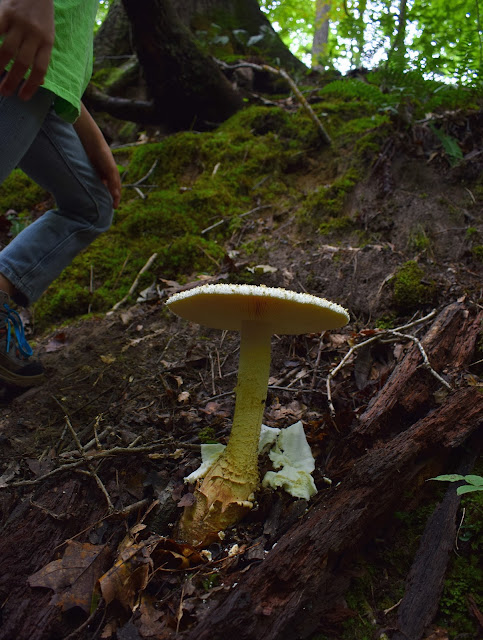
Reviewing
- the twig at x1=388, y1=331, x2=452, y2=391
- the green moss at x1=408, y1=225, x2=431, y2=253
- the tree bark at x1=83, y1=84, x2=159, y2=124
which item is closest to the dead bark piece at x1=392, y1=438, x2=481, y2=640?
the twig at x1=388, y1=331, x2=452, y2=391

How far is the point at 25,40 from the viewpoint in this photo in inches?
66.1

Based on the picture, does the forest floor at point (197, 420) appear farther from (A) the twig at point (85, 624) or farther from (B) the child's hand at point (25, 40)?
(B) the child's hand at point (25, 40)

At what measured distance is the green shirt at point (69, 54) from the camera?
2016mm

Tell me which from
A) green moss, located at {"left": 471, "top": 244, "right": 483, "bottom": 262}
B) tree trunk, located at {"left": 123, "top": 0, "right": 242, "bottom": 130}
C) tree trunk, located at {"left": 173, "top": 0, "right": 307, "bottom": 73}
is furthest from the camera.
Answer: tree trunk, located at {"left": 173, "top": 0, "right": 307, "bottom": 73}

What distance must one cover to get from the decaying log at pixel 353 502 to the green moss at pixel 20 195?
15.8 ft

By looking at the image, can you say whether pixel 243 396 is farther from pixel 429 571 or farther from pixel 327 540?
pixel 429 571

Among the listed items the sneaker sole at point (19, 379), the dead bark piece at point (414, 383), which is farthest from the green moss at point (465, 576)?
the sneaker sole at point (19, 379)

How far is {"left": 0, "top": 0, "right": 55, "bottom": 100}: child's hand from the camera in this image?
5.33 ft

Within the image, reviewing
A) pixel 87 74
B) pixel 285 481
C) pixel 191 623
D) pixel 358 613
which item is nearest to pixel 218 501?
pixel 285 481

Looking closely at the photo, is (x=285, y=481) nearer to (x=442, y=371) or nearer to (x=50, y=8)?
(x=442, y=371)

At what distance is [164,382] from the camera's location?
8.44 feet

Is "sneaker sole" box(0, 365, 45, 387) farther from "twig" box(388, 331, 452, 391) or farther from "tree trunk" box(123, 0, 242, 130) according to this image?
"tree trunk" box(123, 0, 242, 130)

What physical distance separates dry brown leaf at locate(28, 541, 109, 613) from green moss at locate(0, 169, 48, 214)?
4.59m

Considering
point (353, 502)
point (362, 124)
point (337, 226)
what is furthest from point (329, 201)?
point (353, 502)
